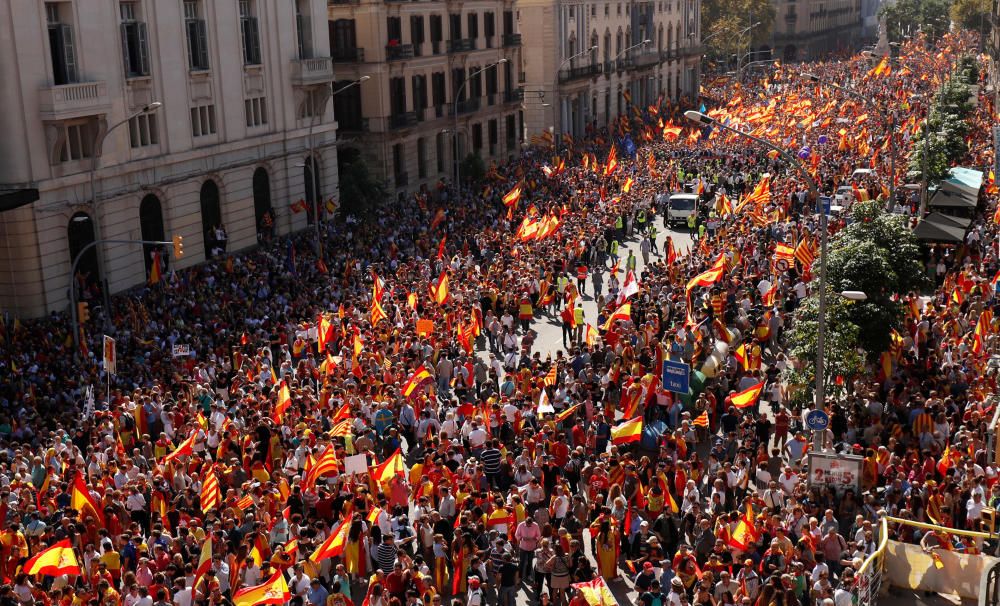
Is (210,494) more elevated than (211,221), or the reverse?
(210,494)

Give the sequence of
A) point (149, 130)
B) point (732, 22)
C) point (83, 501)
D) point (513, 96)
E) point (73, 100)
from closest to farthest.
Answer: point (83, 501) → point (73, 100) → point (149, 130) → point (513, 96) → point (732, 22)

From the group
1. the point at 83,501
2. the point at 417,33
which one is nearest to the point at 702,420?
the point at 83,501

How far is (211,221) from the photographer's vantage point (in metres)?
45.1

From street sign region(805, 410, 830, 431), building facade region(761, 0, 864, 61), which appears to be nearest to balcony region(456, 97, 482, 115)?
street sign region(805, 410, 830, 431)

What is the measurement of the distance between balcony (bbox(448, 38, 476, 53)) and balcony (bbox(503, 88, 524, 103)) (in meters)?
5.50

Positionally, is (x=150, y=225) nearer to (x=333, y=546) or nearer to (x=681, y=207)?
(x=681, y=207)

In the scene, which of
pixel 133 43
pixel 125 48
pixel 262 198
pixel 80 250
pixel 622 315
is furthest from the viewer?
pixel 262 198

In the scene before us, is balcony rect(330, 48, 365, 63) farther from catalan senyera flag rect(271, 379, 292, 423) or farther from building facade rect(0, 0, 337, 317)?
catalan senyera flag rect(271, 379, 292, 423)

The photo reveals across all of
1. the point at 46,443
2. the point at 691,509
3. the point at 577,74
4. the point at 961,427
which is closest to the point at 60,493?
the point at 46,443

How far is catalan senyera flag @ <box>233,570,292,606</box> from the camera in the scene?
15.7 meters

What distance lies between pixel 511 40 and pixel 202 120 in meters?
31.7

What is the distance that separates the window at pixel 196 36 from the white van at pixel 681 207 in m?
19.2

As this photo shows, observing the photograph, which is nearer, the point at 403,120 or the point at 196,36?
the point at 196,36

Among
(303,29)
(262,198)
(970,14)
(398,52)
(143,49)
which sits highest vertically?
(303,29)
